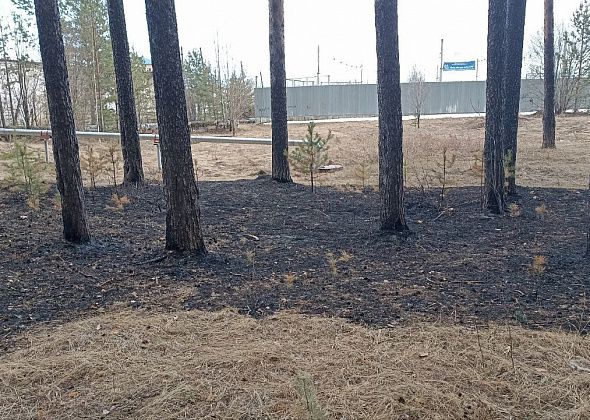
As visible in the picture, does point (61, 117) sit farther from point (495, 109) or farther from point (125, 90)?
point (495, 109)

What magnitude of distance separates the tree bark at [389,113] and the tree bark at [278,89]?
11.5 ft

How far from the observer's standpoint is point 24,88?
19.1 metres

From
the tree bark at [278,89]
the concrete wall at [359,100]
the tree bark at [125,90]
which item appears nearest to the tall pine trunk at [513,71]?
the tree bark at [278,89]

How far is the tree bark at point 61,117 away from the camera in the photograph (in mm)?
4508

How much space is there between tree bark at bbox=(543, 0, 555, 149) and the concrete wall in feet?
64.8

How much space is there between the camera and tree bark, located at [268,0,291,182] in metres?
8.72

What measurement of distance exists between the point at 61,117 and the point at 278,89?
16.2ft

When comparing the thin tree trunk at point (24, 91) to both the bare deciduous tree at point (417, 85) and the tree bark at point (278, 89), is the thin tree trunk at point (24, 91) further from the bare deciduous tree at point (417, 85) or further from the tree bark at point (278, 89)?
the bare deciduous tree at point (417, 85)

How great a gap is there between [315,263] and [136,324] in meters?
1.90

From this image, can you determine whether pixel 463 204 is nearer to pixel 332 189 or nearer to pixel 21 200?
pixel 332 189

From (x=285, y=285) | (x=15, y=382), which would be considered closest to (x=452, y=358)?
(x=285, y=285)

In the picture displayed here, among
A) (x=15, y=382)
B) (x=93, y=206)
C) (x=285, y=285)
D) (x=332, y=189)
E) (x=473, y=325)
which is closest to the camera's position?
(x=15, y=382)

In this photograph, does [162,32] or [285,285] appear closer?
[285,285]

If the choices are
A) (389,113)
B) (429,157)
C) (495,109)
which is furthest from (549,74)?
(389,113)
